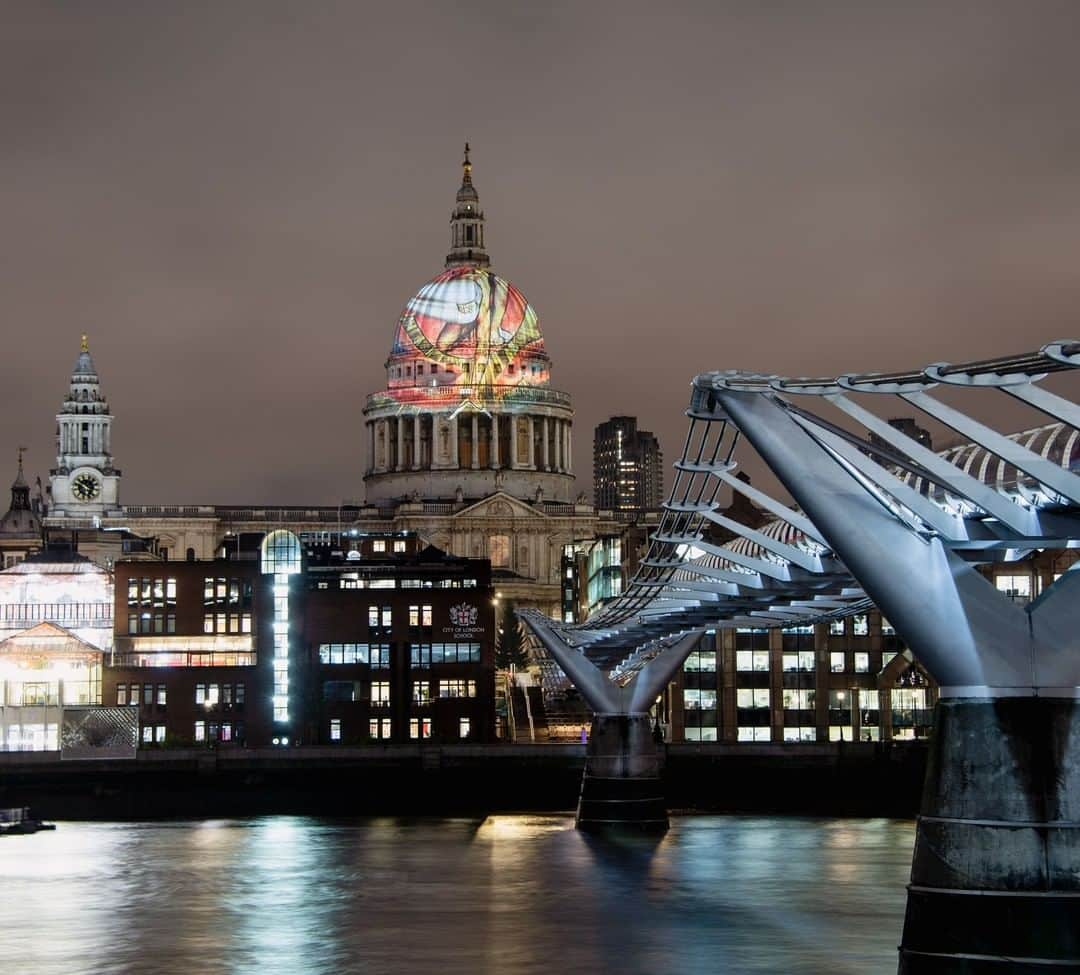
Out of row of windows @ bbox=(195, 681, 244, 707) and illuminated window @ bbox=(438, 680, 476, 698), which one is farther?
illuminated window @ bbox=(438, 680, 476, 698)

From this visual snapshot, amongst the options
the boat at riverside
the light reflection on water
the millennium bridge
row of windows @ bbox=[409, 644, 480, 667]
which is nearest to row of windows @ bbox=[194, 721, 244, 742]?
row of windows @ bbox=[409, 644, 480, 667]

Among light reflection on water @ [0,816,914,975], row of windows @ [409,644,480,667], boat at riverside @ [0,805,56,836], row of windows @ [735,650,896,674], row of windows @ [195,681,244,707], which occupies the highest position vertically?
row of windows @ [409,644,480,667]

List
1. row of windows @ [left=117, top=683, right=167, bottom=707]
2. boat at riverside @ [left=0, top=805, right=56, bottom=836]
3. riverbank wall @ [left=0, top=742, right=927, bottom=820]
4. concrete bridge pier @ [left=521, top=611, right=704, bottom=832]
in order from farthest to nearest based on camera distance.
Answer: row of windows @ [left=117, top=683, right=167, bottom=707]
riverbank wall @ [left=0, top=742, right=927, bottom=820]
boat at riverside @ [left=0, top=805, right=56, bottom=836]
concrete bridge pier @ [left=521, top=611, right=704, bottom=832]

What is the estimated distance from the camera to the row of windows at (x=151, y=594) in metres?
132

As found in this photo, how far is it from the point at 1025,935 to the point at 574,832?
53.9 meters

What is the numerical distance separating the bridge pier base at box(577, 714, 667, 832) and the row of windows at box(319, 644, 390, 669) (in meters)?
36.8

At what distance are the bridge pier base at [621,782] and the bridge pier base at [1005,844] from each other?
52676mm

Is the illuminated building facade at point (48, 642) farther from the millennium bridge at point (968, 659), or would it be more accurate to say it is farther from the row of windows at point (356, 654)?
the millennium bridge at point (968, 659)

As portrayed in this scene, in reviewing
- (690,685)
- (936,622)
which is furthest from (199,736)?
(936,622)

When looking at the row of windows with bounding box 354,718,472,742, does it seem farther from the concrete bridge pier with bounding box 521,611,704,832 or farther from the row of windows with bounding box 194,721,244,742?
the concrete bridge pier with bounding box 521,611,704,832

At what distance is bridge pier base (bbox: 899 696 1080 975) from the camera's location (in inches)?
1483

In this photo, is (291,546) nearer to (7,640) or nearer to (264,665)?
(264,665)

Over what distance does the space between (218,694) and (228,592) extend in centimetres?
661

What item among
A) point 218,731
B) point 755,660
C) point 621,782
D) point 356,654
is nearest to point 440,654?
point 356,654
